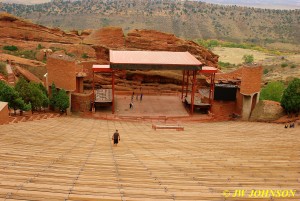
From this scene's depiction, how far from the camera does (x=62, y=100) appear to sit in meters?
24.8

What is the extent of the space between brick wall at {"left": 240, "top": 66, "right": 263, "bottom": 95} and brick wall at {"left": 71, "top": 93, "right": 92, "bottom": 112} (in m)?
12.8

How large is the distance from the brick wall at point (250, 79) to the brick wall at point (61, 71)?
13466 millimetres

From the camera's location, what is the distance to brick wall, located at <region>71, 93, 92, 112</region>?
27.5 meters

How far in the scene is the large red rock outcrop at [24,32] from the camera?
44.4m

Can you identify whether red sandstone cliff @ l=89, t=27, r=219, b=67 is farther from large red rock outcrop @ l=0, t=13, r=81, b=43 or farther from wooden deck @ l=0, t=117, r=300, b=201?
wooden deck @ l=0, t=117, r=300, b=201

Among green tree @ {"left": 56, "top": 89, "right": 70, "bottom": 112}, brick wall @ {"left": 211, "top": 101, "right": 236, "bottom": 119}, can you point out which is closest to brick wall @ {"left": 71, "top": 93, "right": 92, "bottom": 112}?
green tree @ {"left": 56, "top": 89, "right": 70, "bottom": 112}

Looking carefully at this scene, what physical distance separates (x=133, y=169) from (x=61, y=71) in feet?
60.1

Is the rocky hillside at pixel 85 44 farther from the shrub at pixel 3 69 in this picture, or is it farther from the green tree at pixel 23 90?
the green tree at pixel 23 90

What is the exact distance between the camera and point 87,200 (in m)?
6.08

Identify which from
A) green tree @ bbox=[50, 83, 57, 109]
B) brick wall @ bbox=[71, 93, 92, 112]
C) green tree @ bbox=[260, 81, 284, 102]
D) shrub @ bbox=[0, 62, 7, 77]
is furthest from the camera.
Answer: green tree @ bbox=[260, 81, 284, 102]

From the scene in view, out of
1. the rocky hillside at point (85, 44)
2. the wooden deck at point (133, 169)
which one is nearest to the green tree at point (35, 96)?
the wooden deck at point (133, 169)

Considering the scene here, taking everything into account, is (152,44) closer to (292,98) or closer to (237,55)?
(292,98)

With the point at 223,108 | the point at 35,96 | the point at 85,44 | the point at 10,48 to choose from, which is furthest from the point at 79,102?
the point at 10,48

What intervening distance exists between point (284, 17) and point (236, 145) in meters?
114
